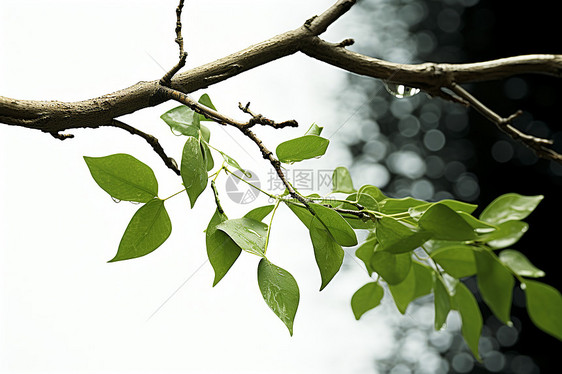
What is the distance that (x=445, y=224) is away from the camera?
0.72 ft

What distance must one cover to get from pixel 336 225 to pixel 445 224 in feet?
0.15

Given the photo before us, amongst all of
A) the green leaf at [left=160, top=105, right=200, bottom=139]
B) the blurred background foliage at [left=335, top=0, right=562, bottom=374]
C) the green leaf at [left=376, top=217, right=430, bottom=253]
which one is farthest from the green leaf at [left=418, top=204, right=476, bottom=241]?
the blurred background foliage at [left=335, top=0, right=562, bottom=374]

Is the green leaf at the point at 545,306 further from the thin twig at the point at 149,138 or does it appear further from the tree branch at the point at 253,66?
the thin twig at the point at 149,138

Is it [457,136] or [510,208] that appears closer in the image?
[510,208]

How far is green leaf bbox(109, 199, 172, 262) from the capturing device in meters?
0.22

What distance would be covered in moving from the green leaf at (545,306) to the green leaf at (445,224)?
76 mm

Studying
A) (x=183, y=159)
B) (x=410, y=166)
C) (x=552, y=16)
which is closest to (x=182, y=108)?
(x=183, y=159)

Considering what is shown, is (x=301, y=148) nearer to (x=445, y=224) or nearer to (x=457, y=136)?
(x=445, y=224)

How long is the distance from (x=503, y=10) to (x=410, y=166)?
1.20 ft

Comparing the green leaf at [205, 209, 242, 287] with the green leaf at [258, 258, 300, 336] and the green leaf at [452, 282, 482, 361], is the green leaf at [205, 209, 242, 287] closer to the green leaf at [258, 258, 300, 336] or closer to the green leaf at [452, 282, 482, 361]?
the green leaf at [258, 258, 300, 336]

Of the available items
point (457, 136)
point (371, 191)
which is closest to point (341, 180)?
point (371, 191)

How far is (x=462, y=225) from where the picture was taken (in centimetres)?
22

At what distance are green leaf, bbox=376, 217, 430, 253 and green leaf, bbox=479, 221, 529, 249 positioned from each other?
0.06 m

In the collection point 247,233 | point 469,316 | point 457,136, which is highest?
point 247,233
